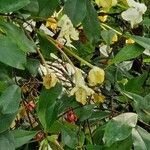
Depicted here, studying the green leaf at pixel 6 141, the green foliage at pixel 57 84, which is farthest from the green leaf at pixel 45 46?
the green leaf at pixel 6 141

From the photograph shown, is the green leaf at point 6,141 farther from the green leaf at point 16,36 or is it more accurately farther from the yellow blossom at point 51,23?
the yellow blossom at point 51,23

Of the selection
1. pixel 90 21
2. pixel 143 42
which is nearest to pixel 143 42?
pixel 143 42

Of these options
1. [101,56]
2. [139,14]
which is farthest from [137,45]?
[101,56]

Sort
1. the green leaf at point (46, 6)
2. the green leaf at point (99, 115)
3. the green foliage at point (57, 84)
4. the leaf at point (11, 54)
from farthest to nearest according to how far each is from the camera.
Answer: the green leaf at point (99, 115) → the green leaf at point (46, 6) → the green foliage at point (57, 84) → the leaf at point (11, 54)

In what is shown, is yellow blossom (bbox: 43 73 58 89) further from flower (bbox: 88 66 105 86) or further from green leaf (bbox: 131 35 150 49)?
green leaf (bbox: 131 35 150 49)

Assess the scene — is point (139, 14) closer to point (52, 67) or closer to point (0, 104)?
point (52, 67)

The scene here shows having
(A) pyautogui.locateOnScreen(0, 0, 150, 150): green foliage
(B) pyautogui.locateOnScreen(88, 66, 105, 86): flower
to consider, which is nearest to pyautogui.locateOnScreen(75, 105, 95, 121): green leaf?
(A) pyautogui.locateOnScreen(0, 0, 150, 150): green foliage
